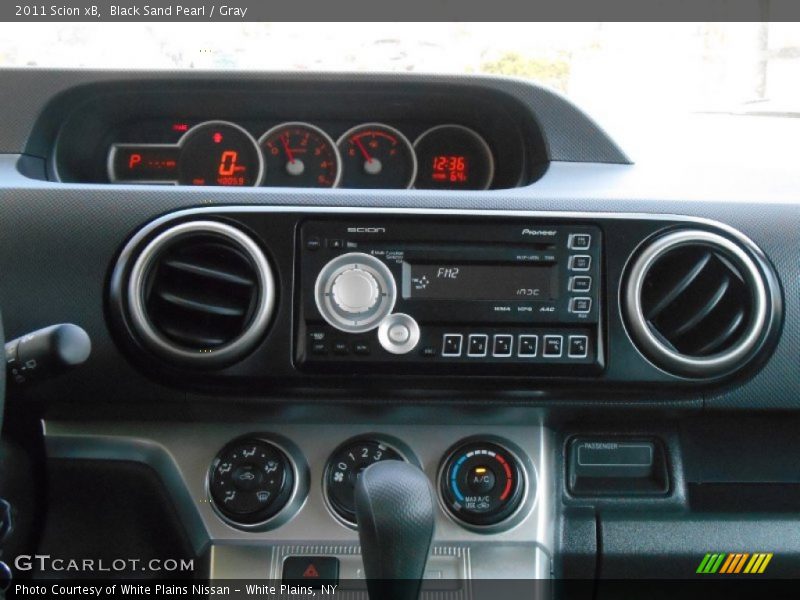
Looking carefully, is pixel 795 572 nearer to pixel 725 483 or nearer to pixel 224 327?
pixel 725 483

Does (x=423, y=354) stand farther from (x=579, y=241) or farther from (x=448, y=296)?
(x=579, y=241)

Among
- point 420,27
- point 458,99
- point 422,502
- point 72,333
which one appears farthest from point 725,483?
point 72,333

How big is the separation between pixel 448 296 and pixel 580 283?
0.19 metres

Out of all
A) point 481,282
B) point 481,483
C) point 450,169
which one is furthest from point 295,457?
point 450,169

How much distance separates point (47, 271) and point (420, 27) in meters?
0.71

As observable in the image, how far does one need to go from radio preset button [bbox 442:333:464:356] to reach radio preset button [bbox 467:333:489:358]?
0.01 meters

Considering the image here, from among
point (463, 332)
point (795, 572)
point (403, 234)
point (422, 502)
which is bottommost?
point (795, 572)

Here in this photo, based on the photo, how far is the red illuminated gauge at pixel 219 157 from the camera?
5.20 ft

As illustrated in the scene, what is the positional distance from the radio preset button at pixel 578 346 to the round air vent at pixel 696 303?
70 millimetres

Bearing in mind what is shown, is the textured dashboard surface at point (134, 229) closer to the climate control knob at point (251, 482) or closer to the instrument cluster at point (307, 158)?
the climate control knob at point (251, 482)

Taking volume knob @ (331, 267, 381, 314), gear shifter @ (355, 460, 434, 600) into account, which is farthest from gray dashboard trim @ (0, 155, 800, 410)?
gear shifter @ (355, 460, 434, 600)

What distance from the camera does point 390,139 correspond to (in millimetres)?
1614

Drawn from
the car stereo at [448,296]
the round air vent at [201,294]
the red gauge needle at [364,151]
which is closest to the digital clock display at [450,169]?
the red gauge needle at [364,151]

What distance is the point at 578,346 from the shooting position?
1.22m
